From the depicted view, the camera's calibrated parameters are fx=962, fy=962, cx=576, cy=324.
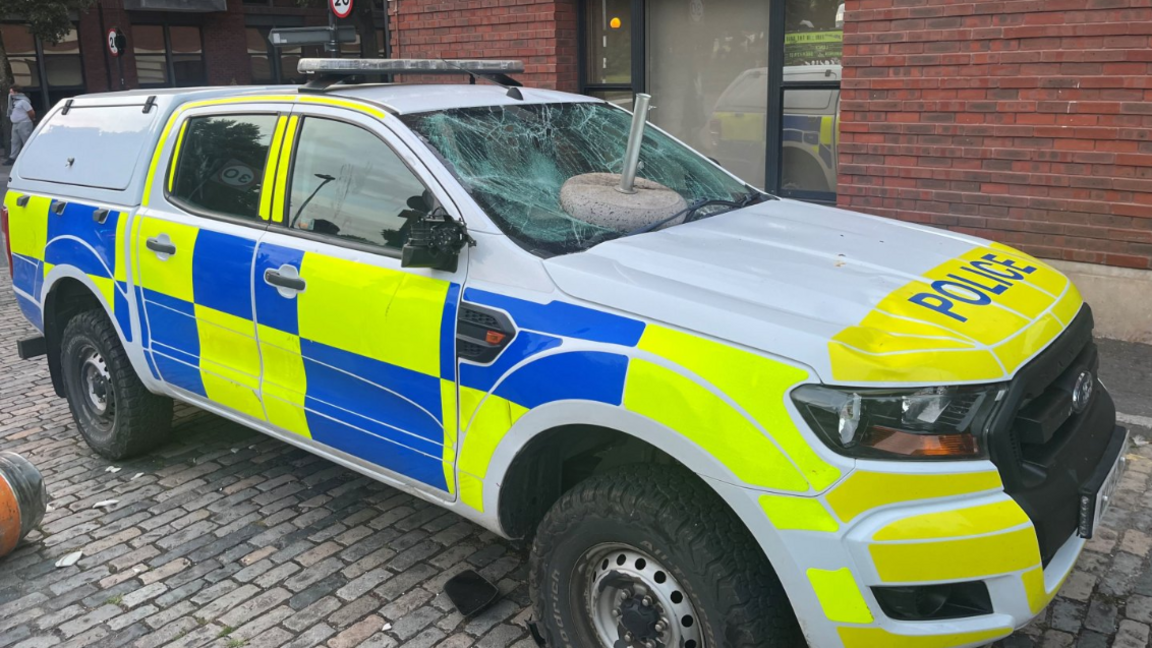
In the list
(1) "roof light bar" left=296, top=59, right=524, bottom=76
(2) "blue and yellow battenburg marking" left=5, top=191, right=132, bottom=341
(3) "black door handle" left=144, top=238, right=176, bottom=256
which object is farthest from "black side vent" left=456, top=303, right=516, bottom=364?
(2) "blue and yellow battenburg marking" left=5, top=191, right=132, bottom=341

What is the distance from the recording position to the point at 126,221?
14.5 feet

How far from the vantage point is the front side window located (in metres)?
3.39

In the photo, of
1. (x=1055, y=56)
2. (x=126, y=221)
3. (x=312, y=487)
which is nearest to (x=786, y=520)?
(x=312, y=487)

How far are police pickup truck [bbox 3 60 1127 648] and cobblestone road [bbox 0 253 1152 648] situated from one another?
0.50 meters

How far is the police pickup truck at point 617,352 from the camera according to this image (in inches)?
93.5

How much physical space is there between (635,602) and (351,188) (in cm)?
183

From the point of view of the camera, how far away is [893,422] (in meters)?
2.37

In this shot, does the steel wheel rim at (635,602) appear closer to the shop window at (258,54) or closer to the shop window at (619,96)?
the shop window at (619,96)

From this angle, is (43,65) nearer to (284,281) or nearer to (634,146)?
(284,281)

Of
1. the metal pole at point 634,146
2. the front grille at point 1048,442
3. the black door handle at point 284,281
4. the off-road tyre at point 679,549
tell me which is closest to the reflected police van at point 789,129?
the metal pole at point 634,146

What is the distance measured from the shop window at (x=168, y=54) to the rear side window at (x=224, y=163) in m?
28.5

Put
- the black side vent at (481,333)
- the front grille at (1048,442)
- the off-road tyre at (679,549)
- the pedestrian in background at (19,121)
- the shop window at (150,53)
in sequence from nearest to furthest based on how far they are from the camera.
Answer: the front grille at (1048,442) < the off-road tyre at (679,549) < the black side vent at (481,333) < the pedestrian in background at (19,121) < the shop window at (150,53)

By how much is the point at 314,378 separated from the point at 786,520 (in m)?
1.96

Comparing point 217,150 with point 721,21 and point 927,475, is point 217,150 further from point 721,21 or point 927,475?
point 721,21
